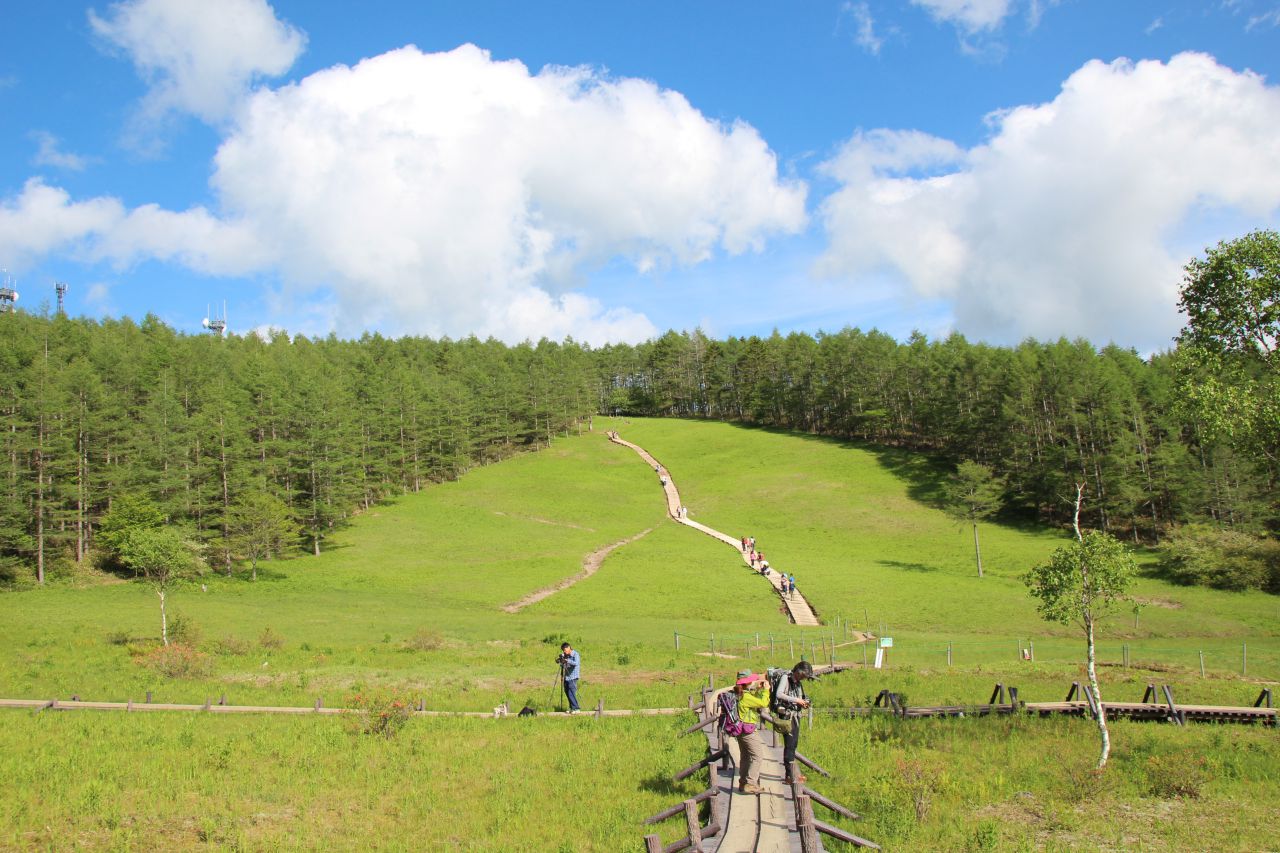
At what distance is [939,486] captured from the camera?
93562 millimetres

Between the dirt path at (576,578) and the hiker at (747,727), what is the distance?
41135mm

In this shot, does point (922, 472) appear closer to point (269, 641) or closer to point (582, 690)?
point (582, 690)

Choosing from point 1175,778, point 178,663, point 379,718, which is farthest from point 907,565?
point 178,663

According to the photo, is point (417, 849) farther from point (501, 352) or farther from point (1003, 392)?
point (501, 352)

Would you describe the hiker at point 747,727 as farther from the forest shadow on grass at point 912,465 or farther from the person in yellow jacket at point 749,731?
the forest shadow on grass at point 912,465

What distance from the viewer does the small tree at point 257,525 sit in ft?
204

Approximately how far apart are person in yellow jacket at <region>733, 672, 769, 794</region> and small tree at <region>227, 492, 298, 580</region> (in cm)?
5864

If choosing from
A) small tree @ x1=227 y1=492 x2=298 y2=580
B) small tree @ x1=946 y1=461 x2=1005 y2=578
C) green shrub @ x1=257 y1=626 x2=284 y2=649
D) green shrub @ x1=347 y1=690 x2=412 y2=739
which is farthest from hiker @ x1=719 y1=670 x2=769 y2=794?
small tree @ x1=946 y1=461 x2=1005 y2=578

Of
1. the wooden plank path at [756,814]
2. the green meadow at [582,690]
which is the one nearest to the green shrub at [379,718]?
the green meadow at [582,690]

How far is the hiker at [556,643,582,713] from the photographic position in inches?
917

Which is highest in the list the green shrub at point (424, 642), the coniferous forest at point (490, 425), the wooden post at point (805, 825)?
the coniferous forest at point (490, 425)

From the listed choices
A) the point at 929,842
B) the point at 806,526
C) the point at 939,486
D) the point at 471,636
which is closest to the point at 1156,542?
the point at 939,486

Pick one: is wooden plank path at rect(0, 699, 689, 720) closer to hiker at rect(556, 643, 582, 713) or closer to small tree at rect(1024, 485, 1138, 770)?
hiker at rect(556, 643, 582, 713)

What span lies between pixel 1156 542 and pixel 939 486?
25199mm
